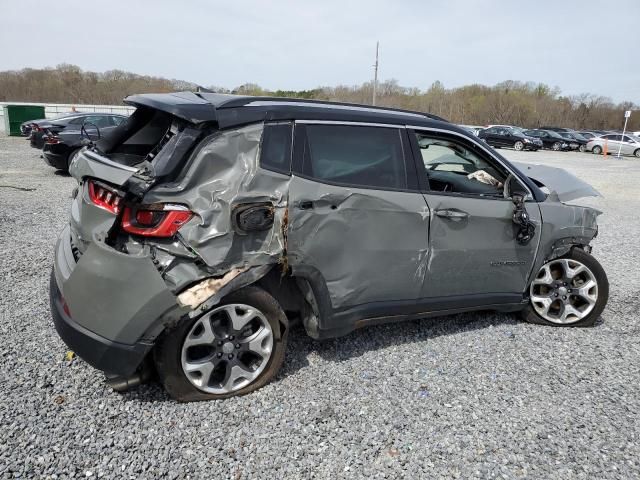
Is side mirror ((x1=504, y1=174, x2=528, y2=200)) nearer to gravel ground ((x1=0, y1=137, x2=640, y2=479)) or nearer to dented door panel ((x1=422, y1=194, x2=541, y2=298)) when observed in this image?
dented door panel ((x1=422, y1=194, x2=541, y2=298))

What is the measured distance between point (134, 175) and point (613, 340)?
3953mm

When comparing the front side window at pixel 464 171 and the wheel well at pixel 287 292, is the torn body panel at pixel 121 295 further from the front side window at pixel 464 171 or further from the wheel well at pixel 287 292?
the front side window at pixel 464 171

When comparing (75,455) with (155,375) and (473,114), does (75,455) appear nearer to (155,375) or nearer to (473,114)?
(155,375)

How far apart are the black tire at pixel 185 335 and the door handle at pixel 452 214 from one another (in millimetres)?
1336

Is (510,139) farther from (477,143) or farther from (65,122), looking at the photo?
(477,143)

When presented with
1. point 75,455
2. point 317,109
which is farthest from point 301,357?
point 317,109

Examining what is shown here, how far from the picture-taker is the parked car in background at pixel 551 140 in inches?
1267

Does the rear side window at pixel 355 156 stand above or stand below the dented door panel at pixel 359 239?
above

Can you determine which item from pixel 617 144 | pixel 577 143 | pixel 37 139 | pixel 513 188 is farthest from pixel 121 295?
pixel 577 143

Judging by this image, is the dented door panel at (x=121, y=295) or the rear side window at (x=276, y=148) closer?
the dented door panel at (x=121, y=295)

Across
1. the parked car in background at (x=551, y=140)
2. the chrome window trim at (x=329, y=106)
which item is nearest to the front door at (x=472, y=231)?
the chrome window trim at (x=329, y=106)

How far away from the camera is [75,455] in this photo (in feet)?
7.59

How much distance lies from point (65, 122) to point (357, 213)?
12680mm

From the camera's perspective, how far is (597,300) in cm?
399
